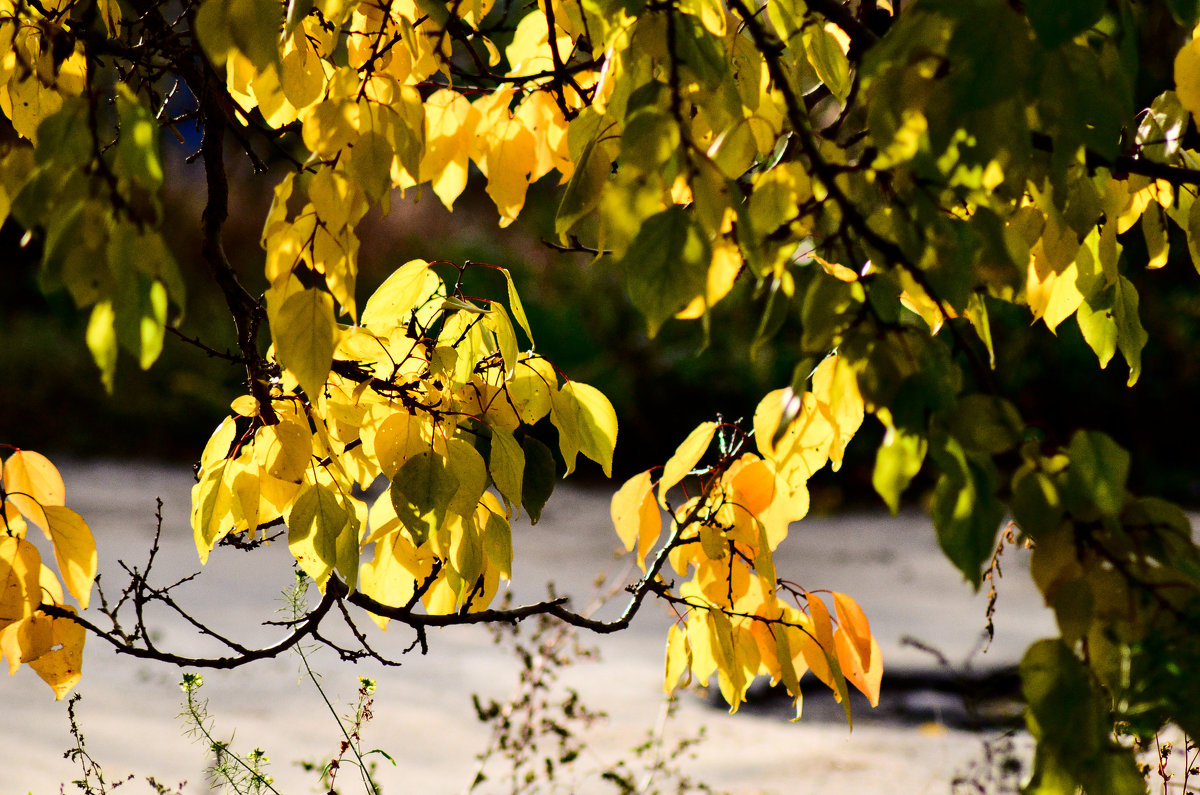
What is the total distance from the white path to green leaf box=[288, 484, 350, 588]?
2.78 ft

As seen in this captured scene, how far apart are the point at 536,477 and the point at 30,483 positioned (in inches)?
17.6

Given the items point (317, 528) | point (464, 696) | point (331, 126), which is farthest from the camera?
point (464, 696)

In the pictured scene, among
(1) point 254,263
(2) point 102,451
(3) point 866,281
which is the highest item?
(1) point 254,263

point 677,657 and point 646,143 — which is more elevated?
point 646,143

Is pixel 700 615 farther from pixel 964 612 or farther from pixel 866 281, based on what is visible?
pixel 964 612

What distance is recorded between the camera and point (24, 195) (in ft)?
1.75

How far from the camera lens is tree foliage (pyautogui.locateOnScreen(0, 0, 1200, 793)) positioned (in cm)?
52

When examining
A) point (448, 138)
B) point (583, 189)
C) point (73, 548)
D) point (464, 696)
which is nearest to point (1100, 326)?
point (583, 189)

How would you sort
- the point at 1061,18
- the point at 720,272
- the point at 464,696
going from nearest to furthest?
the point at 1061,18 → the point at 720,272 → the point at 464,696

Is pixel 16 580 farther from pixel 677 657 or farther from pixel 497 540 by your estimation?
pixel 677 657

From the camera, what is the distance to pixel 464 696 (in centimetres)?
268

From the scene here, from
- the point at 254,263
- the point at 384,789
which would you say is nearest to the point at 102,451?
the point at 254,263

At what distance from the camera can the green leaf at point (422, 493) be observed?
0.78 meters

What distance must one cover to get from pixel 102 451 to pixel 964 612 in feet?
12.9
